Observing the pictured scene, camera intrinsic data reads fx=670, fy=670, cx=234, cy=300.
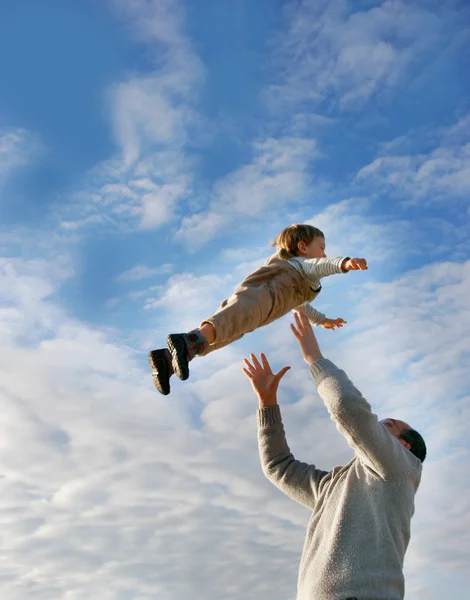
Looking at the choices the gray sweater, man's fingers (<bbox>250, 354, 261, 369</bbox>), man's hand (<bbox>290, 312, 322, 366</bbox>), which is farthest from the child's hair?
the gray sweater

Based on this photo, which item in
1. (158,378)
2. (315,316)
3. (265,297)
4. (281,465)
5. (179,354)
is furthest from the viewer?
(315,316)

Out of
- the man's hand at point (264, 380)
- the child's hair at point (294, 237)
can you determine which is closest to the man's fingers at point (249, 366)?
the man's hand at point (264, 380)

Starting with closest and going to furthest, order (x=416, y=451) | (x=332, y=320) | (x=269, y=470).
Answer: (x=416, y=451)
(x=269, y=470)
(x=332, y=320)

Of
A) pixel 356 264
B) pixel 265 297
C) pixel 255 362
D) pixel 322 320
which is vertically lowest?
pixel 255 362

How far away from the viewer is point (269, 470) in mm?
5039

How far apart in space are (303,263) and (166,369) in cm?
178

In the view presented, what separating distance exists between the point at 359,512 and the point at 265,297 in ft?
8.39

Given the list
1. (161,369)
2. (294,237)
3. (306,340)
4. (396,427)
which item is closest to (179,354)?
(161,369)

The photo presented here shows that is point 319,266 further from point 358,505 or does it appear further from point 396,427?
point 358,505

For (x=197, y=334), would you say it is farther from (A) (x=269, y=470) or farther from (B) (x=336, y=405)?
(B) (x=336, y=405)

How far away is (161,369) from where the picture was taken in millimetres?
5391

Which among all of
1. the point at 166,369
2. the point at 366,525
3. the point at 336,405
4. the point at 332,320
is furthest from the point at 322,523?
the point at 332,320

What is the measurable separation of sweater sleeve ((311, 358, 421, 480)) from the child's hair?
2.90 meters

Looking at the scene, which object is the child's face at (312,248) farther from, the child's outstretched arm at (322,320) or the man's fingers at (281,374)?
the man's fingers at (281,374)
